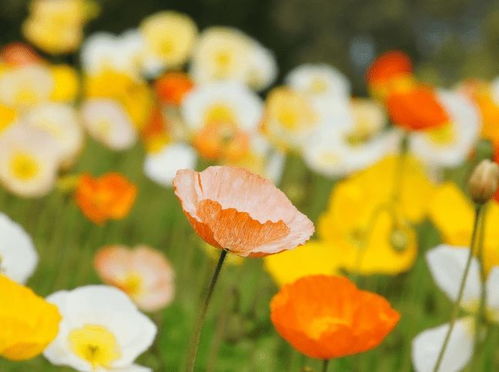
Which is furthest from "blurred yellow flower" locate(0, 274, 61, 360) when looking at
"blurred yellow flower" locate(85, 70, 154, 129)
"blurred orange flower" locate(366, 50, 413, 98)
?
"blurred orange flower" locate(366, 50, 413, 98)

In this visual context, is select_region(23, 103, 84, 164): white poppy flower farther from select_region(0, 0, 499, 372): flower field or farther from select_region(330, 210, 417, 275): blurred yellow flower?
select_region(330, 210, 417, 275): blurred yellow flower

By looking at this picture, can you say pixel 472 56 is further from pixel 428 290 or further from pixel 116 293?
pixel 116 293

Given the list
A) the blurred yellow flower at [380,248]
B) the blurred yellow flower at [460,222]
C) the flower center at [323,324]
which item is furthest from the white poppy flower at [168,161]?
the flower center at [323,324]

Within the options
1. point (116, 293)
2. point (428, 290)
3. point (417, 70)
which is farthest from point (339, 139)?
point (417, 70)

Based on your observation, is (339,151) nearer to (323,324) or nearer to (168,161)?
(168,161)

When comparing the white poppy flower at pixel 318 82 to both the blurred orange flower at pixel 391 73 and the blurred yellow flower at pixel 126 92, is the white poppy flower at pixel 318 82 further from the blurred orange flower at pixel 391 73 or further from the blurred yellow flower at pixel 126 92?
the blurred yellow flower at pixel 126 92
